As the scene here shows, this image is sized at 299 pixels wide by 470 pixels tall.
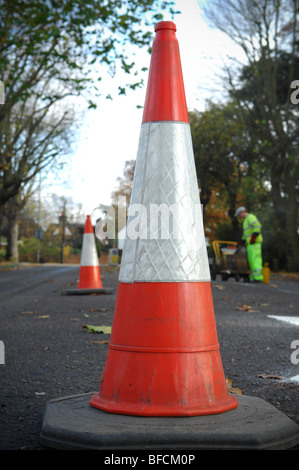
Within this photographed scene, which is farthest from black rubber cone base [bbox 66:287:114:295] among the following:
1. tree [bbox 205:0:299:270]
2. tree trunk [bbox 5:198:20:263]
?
tree trunk [bbox 5:198:20:263]

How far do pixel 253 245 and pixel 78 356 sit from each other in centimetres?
1143

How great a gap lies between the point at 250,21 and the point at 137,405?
2366cm

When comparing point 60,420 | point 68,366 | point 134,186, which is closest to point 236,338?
point 68,366

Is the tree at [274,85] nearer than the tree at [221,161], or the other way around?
the tree at [274,85]

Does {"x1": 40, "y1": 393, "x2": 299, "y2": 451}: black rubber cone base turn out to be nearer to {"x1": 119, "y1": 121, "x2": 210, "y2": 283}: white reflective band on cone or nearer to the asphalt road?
the asphalt road

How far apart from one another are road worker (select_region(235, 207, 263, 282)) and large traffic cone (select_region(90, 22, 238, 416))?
41.4ft

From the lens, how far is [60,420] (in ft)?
9.06

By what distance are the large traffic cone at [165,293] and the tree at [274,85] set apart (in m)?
22.2

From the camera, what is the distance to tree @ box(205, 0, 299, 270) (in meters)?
24.3

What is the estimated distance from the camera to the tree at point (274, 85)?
2430cm

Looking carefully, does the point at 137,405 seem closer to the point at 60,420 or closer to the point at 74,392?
the point at 60,420

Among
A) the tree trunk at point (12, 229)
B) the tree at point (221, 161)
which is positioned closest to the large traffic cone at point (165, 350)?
the tree at point (221, 161)

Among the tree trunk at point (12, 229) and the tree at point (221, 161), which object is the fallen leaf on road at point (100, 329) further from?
the tree trunk at point (12, 229)

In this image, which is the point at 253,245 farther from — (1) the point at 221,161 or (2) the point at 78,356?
(1) the point at 221,161
